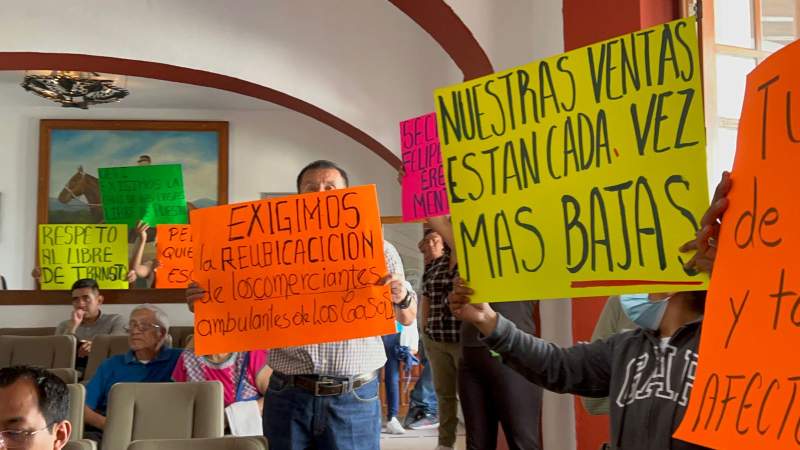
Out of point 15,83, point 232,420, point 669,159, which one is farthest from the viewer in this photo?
point 15,83

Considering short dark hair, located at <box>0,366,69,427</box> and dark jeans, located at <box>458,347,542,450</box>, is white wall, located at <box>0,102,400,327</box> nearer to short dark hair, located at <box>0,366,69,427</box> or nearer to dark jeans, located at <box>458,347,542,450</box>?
dark jeans, located at <box>458,347,542,450</box>

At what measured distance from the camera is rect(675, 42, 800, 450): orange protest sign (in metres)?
1.01

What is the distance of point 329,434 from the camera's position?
2309 millimetres

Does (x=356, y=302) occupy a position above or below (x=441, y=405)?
above

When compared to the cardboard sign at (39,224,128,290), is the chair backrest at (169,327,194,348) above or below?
below

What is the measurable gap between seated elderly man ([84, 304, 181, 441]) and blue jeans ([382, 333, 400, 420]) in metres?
2.69

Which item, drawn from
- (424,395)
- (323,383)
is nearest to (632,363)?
(323,383)

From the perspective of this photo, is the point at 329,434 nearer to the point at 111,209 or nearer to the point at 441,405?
the point at 441,405

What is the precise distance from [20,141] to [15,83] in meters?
0.94

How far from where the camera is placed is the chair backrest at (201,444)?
2.55 metres

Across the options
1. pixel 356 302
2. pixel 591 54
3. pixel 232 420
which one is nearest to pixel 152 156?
pixel 232 420

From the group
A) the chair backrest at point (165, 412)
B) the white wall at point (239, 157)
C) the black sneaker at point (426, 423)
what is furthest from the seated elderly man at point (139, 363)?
the white wall at point (239, 157)

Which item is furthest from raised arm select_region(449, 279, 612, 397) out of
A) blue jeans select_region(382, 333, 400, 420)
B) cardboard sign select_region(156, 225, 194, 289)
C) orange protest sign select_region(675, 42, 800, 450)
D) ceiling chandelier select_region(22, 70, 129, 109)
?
ceiling chandelier select_region(22, 70, 129, 109)

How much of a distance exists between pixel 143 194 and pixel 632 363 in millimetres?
5026
